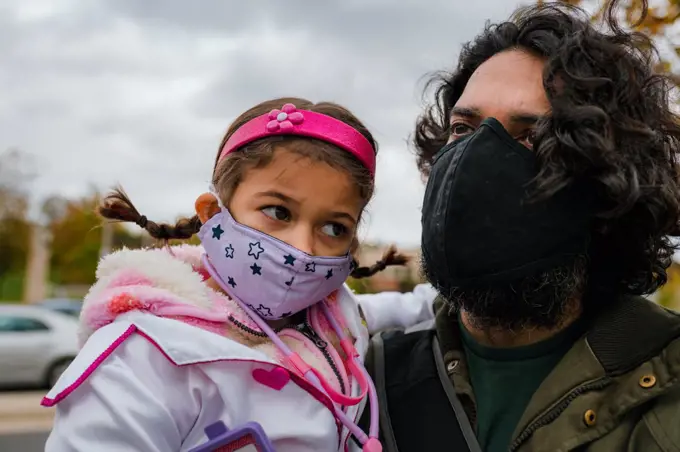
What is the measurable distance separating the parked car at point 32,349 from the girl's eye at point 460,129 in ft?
36.0

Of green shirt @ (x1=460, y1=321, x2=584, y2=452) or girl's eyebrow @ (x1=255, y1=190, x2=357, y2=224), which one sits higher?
girl's eyebrow @ (x1=255, y1=190, x2=357, y2=224)

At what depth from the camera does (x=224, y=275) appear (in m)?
2.10

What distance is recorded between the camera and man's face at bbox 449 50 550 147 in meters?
1.97

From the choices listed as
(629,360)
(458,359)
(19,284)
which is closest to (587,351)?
(629,360)

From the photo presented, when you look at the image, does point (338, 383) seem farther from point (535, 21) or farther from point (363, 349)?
point (535, 21)

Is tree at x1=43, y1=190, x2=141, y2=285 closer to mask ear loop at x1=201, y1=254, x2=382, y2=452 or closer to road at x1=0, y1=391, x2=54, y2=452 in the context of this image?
A: road at x1=0, y1=391, x2=54, y2=452

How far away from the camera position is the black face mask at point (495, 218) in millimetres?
1800

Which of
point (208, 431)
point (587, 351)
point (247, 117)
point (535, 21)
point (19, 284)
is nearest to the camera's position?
point (208, 431)

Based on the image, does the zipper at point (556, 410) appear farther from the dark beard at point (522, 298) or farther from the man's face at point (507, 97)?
the man's face at point (507, 97)

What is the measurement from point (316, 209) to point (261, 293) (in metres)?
0.27

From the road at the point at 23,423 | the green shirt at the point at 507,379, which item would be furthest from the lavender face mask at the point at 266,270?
the road at the point at 23,423

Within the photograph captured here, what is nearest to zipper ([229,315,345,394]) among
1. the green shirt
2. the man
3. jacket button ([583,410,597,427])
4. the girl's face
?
the man

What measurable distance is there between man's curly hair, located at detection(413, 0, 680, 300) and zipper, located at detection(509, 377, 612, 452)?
1.06ft

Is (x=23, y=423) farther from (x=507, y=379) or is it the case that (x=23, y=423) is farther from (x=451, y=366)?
(x=507, y=379)
